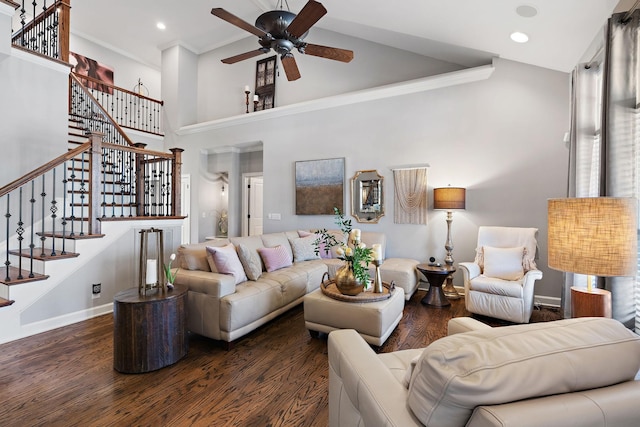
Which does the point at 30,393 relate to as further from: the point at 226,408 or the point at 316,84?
the point at 316,84

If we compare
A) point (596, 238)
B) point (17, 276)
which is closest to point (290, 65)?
point (596, 238)

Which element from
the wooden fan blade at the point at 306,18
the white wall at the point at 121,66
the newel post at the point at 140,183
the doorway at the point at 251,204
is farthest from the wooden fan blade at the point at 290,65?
the white wall at the point at 121,66

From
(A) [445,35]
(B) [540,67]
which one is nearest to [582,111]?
(B) [540,67]

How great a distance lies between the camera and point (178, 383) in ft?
7.03

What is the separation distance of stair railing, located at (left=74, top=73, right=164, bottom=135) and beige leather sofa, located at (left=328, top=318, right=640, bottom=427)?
25.8 ft

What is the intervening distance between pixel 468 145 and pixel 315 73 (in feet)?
10.3

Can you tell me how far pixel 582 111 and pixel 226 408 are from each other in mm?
3985

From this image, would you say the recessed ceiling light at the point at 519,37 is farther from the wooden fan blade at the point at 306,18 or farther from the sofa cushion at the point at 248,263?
the sofa cushion at the point at 248,263

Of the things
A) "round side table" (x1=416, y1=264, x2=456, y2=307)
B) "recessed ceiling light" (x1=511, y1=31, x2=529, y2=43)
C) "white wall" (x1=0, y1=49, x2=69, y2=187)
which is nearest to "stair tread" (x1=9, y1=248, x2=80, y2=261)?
"white wall" (x1=0, y1=49, x2=69, y2=187)

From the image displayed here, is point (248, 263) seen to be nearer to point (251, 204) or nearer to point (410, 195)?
point (410, 195)

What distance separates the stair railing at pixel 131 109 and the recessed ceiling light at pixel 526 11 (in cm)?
710

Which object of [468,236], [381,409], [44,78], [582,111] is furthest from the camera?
[468,236]

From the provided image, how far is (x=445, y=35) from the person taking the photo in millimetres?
3924

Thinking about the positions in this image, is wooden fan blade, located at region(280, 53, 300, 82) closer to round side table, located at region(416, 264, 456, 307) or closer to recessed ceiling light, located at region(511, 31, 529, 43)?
recessed ceiling light, located at region(511, 31, 529, 43)
